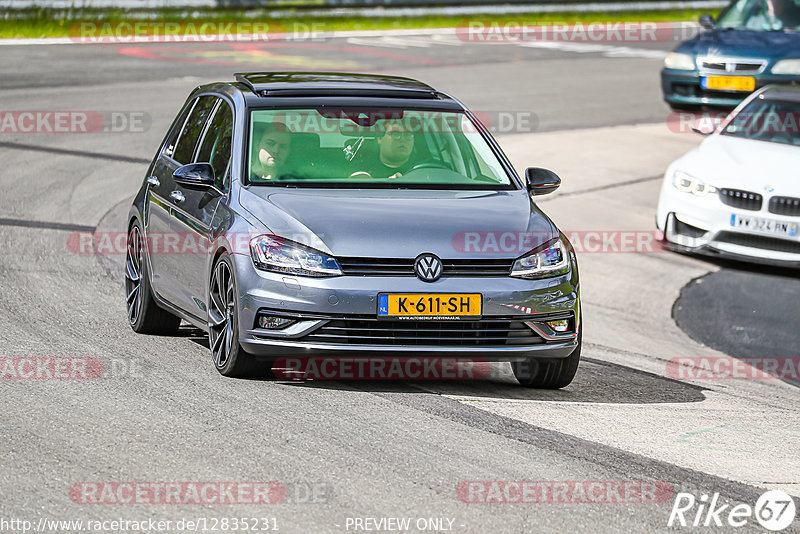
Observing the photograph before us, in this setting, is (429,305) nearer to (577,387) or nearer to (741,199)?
(577,387)

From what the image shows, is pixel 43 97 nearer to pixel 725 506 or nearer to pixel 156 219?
pixel 156 219

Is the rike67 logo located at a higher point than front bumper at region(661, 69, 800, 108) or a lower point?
higher

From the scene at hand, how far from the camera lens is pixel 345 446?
21.3 feet

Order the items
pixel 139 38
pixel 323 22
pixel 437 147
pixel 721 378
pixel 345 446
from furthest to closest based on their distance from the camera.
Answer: pixel 323 22
pixel 139 38
pixel 721 378
pixel 437 147
pixel 345 446

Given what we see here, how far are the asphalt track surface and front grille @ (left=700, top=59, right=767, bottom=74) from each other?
440cm

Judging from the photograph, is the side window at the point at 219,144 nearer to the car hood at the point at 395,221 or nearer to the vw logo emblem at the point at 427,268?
the car hood at the point at 395,221

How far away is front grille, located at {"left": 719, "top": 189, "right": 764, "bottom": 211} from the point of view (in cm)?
1365

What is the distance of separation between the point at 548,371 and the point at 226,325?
189cm

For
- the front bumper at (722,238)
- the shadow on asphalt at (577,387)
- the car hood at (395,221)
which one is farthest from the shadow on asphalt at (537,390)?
the front bumper at (722,238)

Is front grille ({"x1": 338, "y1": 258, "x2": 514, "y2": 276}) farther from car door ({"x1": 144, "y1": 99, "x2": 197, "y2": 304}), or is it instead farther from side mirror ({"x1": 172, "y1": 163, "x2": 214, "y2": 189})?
Result: car door ({"x1": 144, "y1": 99, "x2": 197, "y2": 304})

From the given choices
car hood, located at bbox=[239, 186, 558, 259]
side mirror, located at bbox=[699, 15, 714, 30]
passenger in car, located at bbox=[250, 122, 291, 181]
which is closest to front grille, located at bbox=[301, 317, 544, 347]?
car hood, located at bbox=[239, 186, 558, 259]

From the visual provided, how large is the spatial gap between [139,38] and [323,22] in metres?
5.26

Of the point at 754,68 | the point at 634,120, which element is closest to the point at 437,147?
the point at 754,68

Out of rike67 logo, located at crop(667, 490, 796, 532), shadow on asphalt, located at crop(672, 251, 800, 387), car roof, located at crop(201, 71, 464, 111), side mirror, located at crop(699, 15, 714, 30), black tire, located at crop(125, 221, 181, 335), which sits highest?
car roof, located at crop(201, 71, 464, 111)
